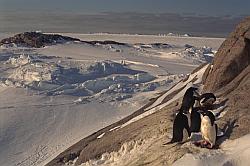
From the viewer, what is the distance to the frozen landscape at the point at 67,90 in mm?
17578

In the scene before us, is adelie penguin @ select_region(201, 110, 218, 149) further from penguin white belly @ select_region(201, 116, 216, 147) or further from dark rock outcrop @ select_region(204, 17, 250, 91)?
dark rock outcrop @ select_region(204, 17, 250, 91)

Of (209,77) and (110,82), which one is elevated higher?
(209,77)

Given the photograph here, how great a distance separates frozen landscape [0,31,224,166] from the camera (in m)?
17.6

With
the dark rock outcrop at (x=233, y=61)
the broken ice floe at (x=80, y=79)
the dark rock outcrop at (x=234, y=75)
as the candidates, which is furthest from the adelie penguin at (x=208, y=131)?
the broken ice floe at (x=80, y=79)

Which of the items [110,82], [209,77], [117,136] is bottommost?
[110,82]

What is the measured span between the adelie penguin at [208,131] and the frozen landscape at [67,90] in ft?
25.2

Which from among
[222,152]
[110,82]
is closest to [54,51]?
[110,82]

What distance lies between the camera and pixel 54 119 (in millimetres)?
20375

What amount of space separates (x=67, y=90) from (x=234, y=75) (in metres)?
16.0

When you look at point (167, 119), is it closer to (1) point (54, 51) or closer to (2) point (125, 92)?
(2) point (125, 92)

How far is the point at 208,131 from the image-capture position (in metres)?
8.40

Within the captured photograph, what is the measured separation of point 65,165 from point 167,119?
3071 mm

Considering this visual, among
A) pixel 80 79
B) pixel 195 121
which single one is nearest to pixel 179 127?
pixel 195 121

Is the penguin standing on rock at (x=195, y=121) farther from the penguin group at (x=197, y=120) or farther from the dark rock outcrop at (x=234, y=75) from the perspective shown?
the dark rock outcrop at (x=234, y=75)
